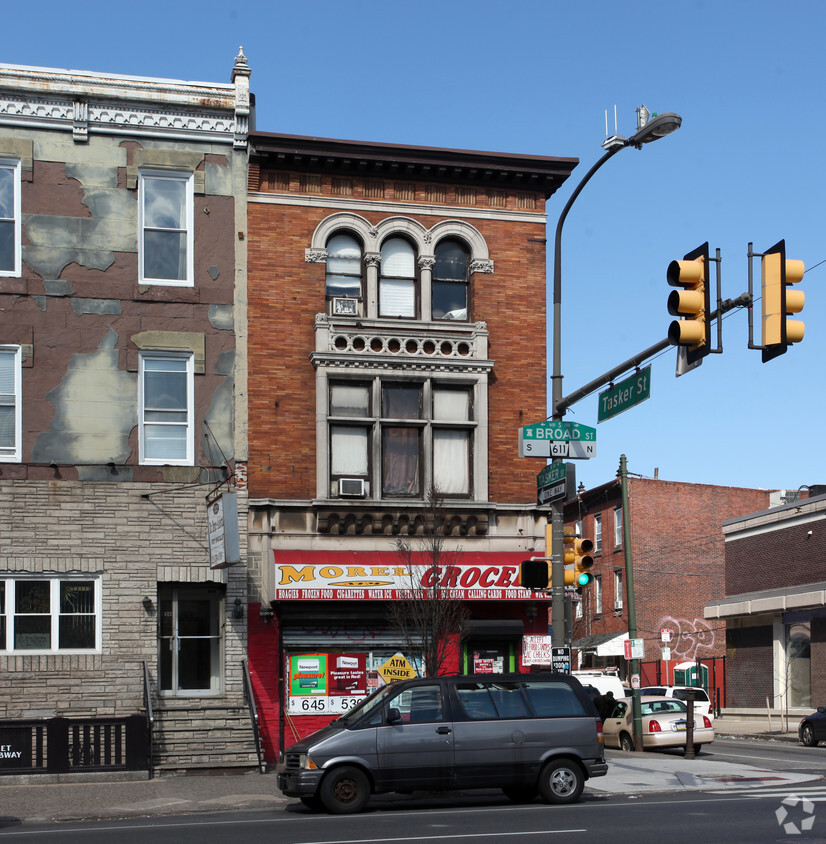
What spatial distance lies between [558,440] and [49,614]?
1075cm

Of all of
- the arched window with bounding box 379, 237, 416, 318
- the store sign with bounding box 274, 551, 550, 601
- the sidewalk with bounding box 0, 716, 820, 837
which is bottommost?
the sidewalk with bounding box 0, 716, 820, 837

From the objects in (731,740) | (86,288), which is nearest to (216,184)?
(86,288)

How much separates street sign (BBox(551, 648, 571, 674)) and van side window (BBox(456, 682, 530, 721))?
3.91 ft

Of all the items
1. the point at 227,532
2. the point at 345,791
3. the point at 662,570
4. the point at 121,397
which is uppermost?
the point at 121,397

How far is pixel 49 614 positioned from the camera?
2280 cm

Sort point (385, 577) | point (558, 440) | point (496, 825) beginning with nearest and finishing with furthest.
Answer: point (496, 825)
point (558, 440)
point (385, 577)

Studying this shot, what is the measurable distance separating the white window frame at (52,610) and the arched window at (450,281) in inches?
352

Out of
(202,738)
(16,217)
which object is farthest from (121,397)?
(202,738)

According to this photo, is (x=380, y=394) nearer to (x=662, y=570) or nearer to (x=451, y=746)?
(x=451, y=746)

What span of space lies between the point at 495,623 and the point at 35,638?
29.2 feet

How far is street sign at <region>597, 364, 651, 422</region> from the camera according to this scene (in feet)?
53.5

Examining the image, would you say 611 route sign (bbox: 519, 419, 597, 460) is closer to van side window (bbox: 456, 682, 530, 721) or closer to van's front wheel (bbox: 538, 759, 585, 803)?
van side window (bbox: 456, 682, 530, 721)

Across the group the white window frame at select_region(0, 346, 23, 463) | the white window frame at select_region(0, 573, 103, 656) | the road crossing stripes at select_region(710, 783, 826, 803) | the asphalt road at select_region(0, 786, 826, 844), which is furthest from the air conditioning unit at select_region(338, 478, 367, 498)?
the road crossing stripes at select_region(710, 783, 826, 803)

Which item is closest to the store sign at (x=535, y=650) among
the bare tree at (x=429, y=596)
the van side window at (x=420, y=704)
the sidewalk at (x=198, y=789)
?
the bare tree at (x=429, y=596)
